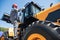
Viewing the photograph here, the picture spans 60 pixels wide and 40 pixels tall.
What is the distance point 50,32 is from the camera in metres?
3.20

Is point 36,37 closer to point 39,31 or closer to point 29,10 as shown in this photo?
point 39,31

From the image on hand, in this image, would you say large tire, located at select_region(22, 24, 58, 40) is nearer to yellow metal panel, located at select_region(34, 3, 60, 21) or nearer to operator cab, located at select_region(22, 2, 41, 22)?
yellow metal panel, located at select_region(34, 3, 60, 21)

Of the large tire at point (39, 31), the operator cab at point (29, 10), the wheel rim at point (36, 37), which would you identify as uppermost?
the operator cab at point (29, 10)

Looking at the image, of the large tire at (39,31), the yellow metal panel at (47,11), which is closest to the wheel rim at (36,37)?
the large tire at (39,31)

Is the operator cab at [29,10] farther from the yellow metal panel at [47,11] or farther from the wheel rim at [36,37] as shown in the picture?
the wheel rim at [36,37]

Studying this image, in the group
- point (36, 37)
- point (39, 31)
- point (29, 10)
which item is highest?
point (29, 10)

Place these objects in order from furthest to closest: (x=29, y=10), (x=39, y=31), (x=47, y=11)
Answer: (x=29, y=10) < (x=47, y=11) < (x=39, y=31)

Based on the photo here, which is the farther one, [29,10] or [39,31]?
[29,10]

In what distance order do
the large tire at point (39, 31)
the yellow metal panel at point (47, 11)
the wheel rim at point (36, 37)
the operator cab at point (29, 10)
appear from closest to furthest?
the large tire at point (39, 31), the wheel rim at point (36, 37), the yellow metal panel at point (47, 11), the operator cab at point (29, 10)

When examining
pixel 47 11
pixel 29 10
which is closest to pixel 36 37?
pixel 47 11

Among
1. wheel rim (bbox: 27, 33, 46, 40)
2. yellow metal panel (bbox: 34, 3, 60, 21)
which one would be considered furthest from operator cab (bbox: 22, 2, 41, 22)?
wheel rim (bbox: 27, 33, 46, 40)

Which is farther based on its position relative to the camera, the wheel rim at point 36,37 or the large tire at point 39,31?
the wheel rim at point 36,37

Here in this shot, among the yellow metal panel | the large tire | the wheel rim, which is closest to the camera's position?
the large tire

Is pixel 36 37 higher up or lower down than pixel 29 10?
lower down
